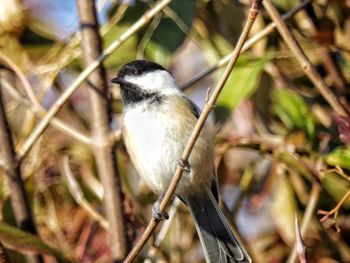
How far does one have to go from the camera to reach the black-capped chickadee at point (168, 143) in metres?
2.06

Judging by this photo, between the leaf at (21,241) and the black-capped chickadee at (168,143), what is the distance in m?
0.47

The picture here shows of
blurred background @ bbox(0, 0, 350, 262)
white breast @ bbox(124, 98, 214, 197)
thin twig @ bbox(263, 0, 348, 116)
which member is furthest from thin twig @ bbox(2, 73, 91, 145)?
thin twig @ bbox(263, 0, 348, 116)

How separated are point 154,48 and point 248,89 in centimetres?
29

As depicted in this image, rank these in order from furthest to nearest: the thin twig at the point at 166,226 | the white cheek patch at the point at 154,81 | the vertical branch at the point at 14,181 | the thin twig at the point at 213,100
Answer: the white cheek patch at the point at 154,81, the thin twig at the point at 166,226, the vertical branch at the point at 14,181, the thin twig at the point at 213,100

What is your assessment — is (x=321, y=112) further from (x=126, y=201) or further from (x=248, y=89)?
(x=126, y=201)

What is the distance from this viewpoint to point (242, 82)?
83.4 inches

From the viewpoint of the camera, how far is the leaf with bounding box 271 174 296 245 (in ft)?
7.26

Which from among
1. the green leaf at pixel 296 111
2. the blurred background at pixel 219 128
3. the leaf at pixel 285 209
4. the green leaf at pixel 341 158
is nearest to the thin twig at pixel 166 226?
the blurred background at pixel 219 128

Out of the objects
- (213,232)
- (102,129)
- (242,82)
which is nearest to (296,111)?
(242,82)

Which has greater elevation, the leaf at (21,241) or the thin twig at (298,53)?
the thin twig at (298,53)

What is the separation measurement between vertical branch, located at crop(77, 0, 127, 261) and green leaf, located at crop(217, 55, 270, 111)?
372 mm

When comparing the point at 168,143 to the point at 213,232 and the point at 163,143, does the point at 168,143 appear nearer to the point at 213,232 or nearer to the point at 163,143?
the point at 163,143

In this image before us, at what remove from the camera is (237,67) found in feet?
7.07

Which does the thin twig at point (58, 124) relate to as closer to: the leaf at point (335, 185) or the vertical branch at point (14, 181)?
the vertical branch at point (14, 181)
